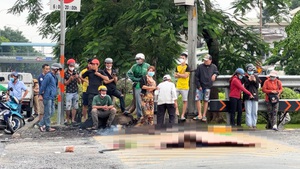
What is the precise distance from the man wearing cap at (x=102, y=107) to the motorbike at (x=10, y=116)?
313 centimetres

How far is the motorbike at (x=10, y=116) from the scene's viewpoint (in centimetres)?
1866

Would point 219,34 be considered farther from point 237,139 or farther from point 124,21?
point 237,139

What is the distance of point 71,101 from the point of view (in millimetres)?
18984

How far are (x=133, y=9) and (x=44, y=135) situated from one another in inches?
198

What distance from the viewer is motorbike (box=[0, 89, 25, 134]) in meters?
18.7

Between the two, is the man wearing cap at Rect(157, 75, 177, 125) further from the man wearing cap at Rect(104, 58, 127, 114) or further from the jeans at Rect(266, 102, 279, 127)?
the jeans at Rect(266, 102, 279, 127)

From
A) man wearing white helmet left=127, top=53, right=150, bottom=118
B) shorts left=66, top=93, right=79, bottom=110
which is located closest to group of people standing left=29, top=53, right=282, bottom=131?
man wearing white helmet left=127, top=53, right=150, bottom=118

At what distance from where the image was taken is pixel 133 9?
1941cm

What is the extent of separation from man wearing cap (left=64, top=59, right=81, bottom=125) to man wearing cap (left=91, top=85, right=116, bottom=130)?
2.00 m

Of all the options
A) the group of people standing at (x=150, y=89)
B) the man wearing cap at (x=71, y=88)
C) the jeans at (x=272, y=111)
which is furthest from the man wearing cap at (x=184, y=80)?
the man wearing cap at (x=71, y=88)

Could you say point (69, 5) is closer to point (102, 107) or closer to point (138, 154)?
point (102, 107)

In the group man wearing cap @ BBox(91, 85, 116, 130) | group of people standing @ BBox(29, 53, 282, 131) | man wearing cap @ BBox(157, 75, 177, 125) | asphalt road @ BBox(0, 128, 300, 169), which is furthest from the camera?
group of people standing @ BBox(29, 53, 282, 131)

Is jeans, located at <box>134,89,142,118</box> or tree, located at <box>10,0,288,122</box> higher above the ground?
tree, located at <box>10,0,288,122</box>

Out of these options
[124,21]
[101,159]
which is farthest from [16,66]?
[101,159]
